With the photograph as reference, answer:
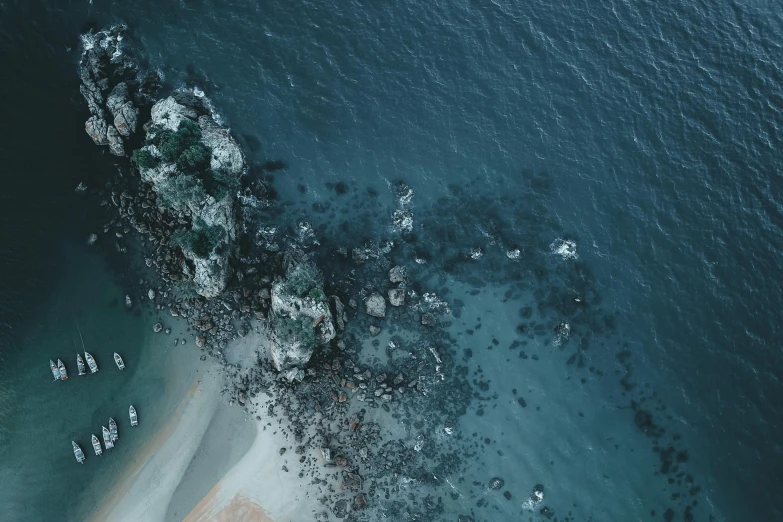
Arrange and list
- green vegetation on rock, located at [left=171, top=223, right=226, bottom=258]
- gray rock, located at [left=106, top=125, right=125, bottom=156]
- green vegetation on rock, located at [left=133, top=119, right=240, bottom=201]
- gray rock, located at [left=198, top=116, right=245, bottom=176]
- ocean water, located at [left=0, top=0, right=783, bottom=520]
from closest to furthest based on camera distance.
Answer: ocean water, located at [left=0, top=0, right=783, bottom=520]
green vegetation on rock, located at [left=171, top=223, right=226, bottom=258]
green vegetation on rock, located at [left=133, top=119, right=240, bottom=201]
gray rock, located at [left=198, top=116, right=245, bottom=176]
gray rock, located at [left=106, top=125, right=125, bottom=156]

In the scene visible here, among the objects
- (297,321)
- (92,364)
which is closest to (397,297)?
(297,321)

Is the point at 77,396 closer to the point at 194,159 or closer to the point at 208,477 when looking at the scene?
the point at 208,477

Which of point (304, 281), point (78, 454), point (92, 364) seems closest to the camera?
point (78, 454)

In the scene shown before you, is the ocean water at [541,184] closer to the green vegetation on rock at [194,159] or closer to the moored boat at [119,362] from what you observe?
the green vegetation on rock at [194,159]

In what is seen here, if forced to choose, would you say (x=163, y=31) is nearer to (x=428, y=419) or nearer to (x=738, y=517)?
(x=428, y=419)

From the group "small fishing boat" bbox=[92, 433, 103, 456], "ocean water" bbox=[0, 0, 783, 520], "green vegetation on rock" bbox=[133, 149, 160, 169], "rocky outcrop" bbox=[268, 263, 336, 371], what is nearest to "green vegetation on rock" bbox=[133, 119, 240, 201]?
"green vegetation on rock" bbox=[133, 149, 160, 169]

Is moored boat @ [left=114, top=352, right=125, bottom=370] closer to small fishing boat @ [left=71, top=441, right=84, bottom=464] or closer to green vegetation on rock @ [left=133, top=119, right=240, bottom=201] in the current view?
small fishing boat @ [left=71, top=441, right=84, bottom=464]

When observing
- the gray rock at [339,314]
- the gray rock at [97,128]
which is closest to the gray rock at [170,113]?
the gray rock at [97,128]
